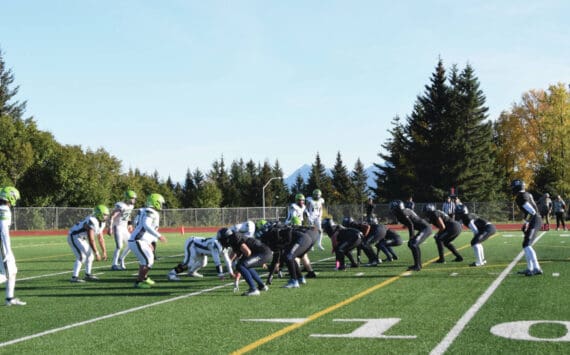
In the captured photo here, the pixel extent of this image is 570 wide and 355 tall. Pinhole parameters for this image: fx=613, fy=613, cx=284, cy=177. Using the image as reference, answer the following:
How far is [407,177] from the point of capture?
58281 mm

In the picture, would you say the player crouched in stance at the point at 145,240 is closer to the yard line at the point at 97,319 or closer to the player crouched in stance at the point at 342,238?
the yard line at the point at 97,319

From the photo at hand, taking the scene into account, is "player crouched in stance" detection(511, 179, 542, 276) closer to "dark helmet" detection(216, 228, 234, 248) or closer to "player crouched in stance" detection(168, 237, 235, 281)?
"dark helmet" detection(216, 228, 234, 248)

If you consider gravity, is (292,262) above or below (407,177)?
below

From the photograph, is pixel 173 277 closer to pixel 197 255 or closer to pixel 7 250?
pixel 197 255

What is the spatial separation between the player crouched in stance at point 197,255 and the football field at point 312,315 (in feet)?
0.94

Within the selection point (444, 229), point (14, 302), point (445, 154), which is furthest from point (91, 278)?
point (445, 154)

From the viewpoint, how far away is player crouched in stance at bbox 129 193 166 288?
488 inches

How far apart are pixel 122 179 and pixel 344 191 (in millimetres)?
34110

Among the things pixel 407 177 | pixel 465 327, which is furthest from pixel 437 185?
pixel 465 327

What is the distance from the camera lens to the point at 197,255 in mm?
14195

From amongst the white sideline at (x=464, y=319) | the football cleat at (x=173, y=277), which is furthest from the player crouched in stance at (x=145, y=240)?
the white sideline at (x=464, y=319)

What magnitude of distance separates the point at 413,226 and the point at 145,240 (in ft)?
21.6

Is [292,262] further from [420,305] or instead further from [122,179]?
[122,179]

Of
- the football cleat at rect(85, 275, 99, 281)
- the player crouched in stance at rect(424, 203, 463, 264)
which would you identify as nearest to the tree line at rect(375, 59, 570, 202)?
the player crouched in stance at rect(424, 203, 463, 264)
